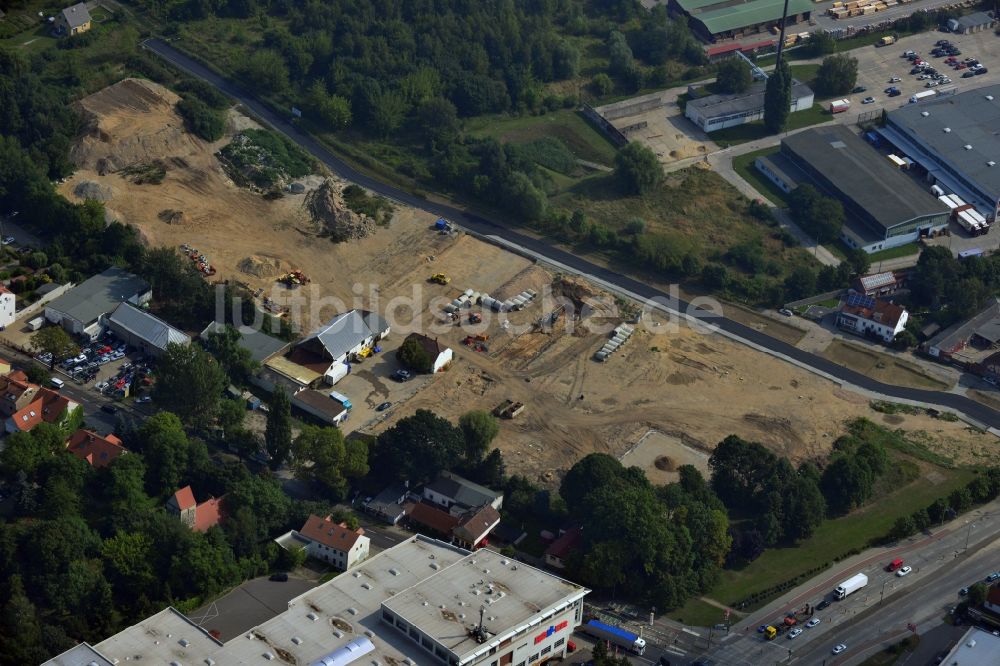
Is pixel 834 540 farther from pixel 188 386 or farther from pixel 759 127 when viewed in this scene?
pixel 759 127

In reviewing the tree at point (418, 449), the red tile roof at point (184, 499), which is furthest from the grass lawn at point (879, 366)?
the red tile roof at point (184, 499)

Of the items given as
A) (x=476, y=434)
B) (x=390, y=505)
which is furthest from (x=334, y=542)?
(x=476, y=434)

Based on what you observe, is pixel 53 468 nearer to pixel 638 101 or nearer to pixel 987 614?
pixel 987 614

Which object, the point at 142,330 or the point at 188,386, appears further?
the point at 142,330

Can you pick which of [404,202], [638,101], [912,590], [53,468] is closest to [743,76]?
[638,101]

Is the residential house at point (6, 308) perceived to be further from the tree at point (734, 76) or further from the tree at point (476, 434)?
the tree at point (734, 76)
